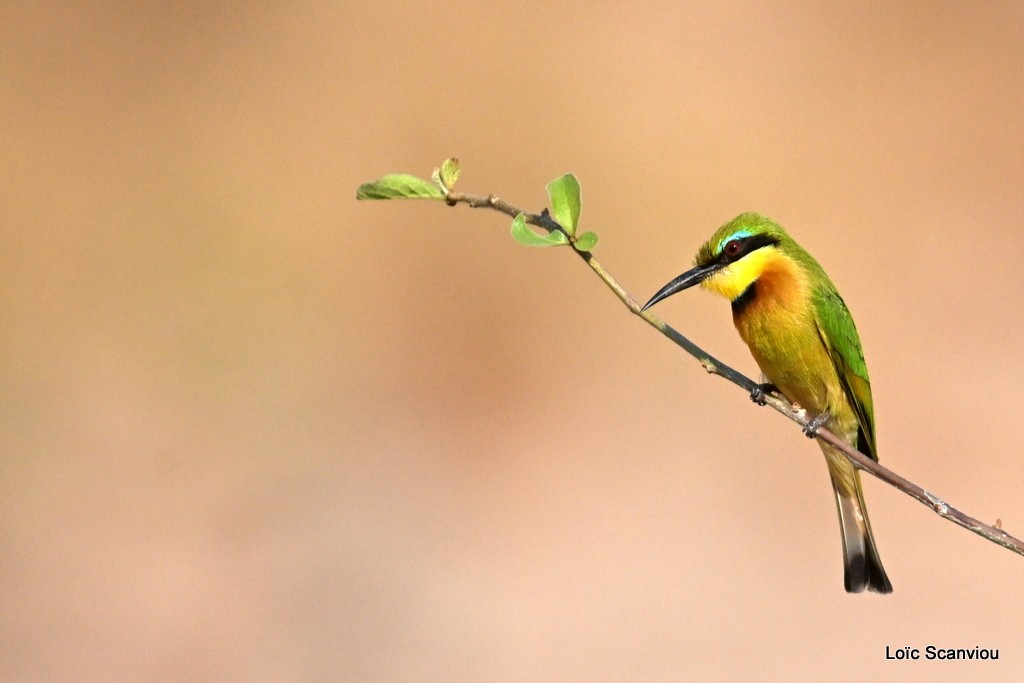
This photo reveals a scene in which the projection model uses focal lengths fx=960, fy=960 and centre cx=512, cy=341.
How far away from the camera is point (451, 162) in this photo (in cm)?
58

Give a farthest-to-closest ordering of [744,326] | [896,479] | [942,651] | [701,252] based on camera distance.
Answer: [942,651] → [744,326] → [701,252] → [896,479]

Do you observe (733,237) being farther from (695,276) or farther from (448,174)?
(448,174)

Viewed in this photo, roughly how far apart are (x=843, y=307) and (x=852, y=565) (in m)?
0.35

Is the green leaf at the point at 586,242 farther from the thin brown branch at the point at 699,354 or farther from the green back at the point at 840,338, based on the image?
the green back at the point at 840,338

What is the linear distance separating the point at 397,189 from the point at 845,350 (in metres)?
0.87

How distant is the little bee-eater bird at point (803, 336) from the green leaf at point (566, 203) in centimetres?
56

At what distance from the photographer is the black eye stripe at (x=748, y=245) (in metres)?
1.11

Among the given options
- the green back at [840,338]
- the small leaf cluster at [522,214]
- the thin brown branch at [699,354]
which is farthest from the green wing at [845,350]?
the small leaf cluster at [522,214]

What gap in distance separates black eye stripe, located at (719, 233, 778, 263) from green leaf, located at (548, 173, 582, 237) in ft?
1.84

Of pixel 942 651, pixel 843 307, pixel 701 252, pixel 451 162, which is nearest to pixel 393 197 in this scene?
pixel 451 162

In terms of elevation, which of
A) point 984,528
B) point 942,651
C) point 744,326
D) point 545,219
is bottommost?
point 984,528

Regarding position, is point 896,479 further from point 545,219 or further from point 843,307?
point 843,307

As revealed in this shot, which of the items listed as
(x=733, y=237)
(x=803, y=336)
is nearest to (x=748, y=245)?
(x=733, y=237)

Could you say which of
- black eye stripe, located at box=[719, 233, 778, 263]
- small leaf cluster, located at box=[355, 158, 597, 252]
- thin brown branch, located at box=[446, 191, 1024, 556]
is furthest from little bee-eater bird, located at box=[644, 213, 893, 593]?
small leaf cluster, located at box=[355, 158, 597, 252]
